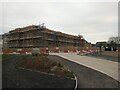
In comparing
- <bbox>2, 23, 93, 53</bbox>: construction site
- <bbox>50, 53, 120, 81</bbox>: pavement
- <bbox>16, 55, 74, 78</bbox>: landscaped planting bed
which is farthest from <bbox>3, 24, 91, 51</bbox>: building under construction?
<bbox>16, 55, 74, 78</bbox>: landscaped planting bed

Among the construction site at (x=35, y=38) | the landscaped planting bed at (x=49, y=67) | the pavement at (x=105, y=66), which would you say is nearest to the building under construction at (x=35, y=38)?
the construction site at (x=35, y=38)

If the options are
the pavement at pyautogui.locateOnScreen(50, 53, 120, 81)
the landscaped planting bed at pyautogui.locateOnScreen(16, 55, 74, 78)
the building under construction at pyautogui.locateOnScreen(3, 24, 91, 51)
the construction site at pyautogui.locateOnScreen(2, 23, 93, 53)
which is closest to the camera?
the landscaped planting bed at pyautogui.locateOnScreen(16, 55, 74, 78)

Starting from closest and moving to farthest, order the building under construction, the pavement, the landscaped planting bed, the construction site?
the landscaped planting bed → the pavement → the construction site → the building under construction

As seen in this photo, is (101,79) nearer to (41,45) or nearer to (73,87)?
(73,87)

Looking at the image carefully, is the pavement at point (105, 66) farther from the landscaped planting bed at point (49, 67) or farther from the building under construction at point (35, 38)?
the building under construction at point (35, 38)

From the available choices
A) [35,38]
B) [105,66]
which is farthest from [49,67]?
[35,38]

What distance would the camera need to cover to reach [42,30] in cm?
7744

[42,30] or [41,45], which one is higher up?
[42,30]

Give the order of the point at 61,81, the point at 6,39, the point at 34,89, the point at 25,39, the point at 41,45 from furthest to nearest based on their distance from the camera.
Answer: the point at 6,39 → the point at 25,39 → the point at 41,45 → the point at 61,81 → the point at 34,89

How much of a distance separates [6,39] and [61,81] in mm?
85590

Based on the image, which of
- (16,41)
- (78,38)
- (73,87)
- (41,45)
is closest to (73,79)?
(73,87)

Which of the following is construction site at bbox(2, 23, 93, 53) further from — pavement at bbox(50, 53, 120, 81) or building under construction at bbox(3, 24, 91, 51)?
pavement at bbox(50, 53, 120, 81)

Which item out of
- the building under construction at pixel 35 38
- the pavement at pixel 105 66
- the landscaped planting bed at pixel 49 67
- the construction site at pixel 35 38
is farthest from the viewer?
the building under construction at pixel 35 38

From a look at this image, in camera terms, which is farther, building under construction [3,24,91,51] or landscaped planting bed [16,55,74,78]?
building under construction [3,24,91,51]
